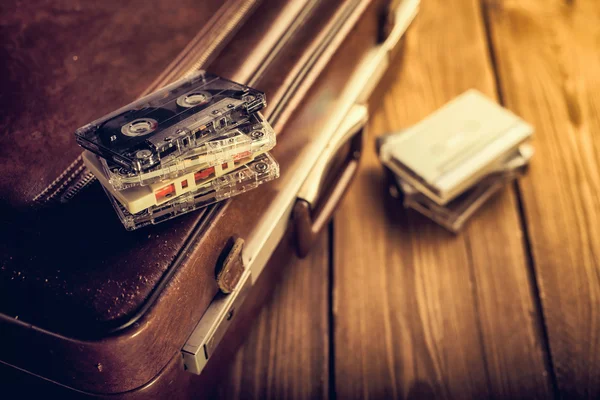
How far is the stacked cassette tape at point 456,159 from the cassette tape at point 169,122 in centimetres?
39

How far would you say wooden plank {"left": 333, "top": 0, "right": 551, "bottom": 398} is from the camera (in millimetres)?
834

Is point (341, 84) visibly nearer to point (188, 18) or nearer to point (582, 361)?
point (188, 18)

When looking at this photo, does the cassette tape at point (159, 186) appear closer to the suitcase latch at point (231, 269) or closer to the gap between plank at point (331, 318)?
the suitcase latch at point (231, 269)

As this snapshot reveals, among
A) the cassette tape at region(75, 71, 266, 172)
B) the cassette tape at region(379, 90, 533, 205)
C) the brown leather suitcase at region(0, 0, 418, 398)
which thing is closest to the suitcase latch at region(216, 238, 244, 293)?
the brown leather suitcase at region(0, 0, 418, 398)

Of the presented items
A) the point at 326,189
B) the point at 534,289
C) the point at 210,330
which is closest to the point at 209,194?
the point at 210,330

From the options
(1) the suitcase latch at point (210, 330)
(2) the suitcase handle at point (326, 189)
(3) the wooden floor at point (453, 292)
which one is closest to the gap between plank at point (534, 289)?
(3) the wooden floor at point (453, 292)

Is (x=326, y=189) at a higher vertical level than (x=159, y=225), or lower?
lower

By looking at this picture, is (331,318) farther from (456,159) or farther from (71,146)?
(71,146)

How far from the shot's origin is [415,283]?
3.04 ft

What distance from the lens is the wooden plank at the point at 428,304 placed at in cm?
83

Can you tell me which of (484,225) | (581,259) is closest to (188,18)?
(484,225)

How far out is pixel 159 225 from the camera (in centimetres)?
60

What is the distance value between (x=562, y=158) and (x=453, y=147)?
9.8 inches

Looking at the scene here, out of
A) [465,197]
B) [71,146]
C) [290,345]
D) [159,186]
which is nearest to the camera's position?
[159,186]
